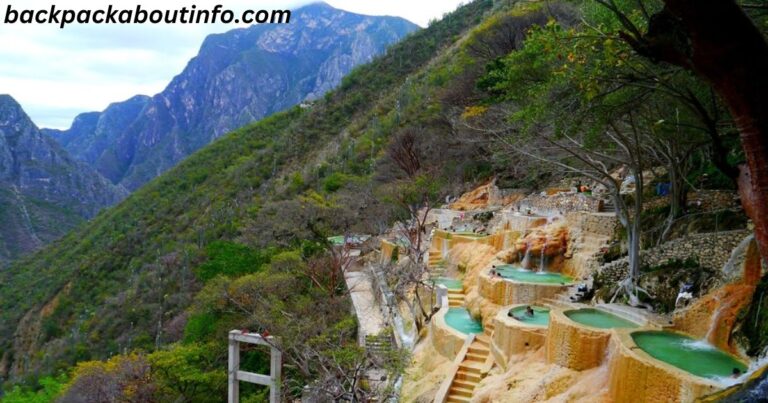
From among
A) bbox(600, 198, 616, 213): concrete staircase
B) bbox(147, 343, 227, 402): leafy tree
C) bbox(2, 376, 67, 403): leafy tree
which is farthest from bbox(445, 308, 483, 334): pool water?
bbox(2, 376, 67, 403): leafy tree

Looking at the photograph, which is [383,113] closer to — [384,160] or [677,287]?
[384,160]

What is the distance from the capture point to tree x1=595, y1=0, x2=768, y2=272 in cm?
429

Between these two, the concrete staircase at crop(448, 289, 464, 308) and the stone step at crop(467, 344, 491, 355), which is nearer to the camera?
the stone step at crop(467, 344, 491, 355)

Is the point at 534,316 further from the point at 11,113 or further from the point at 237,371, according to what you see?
the point at 11,113

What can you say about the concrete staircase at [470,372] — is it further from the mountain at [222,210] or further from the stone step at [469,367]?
the mountain at [222,210]

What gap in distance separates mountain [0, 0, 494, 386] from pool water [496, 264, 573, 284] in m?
12.5

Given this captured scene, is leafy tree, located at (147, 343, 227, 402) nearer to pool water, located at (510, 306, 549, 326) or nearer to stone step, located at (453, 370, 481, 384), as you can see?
stone step, located at (453, 370, 481, 384)

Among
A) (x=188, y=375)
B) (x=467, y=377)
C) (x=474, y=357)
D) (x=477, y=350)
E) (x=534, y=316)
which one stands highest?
(x=534, y=316)

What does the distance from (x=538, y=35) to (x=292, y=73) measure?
200131 millimetres

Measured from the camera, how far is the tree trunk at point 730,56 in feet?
14.1

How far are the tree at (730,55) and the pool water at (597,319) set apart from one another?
4972 millimetres

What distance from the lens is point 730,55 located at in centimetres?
438

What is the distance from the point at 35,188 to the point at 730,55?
12733cm

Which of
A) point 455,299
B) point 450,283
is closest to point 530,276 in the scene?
point 455,299
